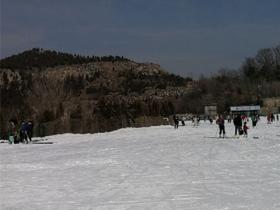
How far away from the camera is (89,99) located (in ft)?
308

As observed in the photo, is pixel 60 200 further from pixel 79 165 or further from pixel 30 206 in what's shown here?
pixel 79 165

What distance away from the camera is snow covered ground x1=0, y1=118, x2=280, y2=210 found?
9680mm

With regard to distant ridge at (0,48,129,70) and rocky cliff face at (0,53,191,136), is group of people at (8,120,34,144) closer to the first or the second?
rocky cliff face at (0,53,191,136)

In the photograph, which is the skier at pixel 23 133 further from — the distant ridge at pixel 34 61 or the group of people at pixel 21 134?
the distant ridge at pixel 34 61

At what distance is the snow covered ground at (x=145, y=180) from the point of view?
381 inches

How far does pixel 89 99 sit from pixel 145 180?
8152 cm

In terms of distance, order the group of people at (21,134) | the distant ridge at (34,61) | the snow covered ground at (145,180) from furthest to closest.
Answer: the distant ridge at (34,61) → the group of people at (21,134) → the snow covered ground at (145,180)

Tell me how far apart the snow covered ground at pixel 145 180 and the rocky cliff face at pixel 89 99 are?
2646 cm

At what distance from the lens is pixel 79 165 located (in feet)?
56.8

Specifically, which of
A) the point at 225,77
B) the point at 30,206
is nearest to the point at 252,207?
the point at 30,206

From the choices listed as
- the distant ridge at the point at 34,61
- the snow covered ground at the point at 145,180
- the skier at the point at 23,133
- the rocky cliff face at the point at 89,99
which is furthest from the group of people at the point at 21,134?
the distant ridge at the point at 34,61

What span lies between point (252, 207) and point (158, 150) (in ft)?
45.1

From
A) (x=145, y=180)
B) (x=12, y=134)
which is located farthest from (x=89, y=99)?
(x=145, y=180)

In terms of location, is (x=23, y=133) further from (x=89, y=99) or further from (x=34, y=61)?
(x=34, y=61)
